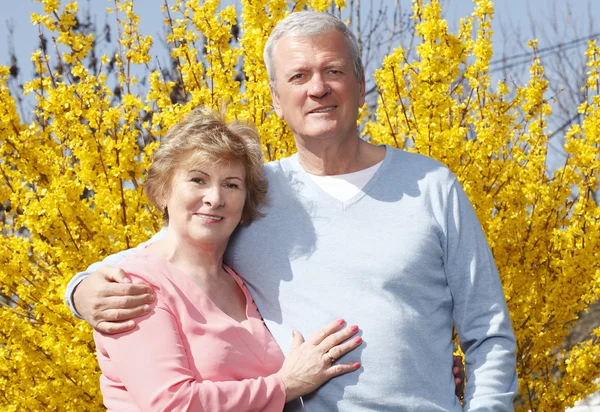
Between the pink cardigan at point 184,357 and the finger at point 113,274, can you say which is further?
the finger at point 113,274

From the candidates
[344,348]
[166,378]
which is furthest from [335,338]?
[166,378]

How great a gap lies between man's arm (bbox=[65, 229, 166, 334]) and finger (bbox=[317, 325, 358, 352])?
513 millimetres

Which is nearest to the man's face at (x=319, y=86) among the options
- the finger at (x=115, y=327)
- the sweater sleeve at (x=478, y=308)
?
the sweater sleeve at (x=478, y=308)

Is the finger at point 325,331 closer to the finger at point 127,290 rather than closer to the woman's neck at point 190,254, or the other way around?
the woman's neck at point 190,254

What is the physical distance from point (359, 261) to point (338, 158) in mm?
377

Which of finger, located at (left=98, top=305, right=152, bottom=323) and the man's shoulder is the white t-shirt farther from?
finger, located at (left=98, top=305, right=152, bottom=323)

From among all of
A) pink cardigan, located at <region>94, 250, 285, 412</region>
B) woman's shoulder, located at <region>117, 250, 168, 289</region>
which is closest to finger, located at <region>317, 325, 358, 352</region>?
pink cardigan, located at <region>94, 250, 285, 412</region>

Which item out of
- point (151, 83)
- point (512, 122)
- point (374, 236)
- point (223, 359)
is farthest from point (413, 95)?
point (223, 359)

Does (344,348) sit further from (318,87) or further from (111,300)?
(318,87)

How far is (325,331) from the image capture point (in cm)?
258

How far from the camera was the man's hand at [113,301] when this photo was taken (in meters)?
2.44

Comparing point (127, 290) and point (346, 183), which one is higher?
point (346, 183)

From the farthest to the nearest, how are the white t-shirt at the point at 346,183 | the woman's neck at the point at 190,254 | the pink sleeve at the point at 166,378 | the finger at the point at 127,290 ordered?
the white t-shirt at the point at 346,183 < the woman's neck at the point at 190,254 < the finger at the point at 127,290 < the pink sleeve at the point at 166,378

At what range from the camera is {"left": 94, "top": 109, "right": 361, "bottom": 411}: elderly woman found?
2.39 m
